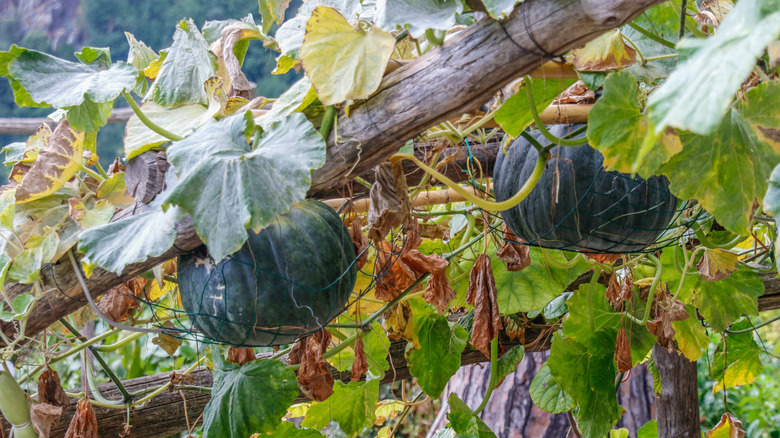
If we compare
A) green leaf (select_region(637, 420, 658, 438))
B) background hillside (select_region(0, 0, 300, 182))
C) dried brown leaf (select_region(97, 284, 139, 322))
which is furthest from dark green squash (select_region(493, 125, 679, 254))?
background hillside (select_region(0, 0, 300, 182))

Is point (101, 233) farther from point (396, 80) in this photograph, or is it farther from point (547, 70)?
point (547, 70)

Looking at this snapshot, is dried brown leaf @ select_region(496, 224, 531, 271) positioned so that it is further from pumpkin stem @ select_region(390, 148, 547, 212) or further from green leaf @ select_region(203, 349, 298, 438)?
green leaf @ select_region(203, 349, 298, 438)

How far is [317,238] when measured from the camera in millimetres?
805

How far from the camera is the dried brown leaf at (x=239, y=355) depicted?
108 cm

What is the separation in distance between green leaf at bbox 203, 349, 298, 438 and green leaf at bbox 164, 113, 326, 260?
1.68 ft

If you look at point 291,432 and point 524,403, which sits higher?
point 291,432

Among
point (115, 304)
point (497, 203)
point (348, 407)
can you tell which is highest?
point (497, 203)

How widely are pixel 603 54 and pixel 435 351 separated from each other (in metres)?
0.76

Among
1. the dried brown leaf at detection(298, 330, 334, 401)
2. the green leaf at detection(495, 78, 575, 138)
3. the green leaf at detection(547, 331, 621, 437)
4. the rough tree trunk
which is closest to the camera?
the green leaf at detection(495, 78, 575, 138)

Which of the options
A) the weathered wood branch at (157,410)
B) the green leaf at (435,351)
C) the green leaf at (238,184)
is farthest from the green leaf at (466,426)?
the green leaf at (238,184)

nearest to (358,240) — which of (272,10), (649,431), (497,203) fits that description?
(497,203)

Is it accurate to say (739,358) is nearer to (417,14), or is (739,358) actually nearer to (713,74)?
(417,14)

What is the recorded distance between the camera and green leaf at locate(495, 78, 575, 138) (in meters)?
0.79

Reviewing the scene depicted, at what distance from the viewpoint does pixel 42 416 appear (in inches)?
41.5
